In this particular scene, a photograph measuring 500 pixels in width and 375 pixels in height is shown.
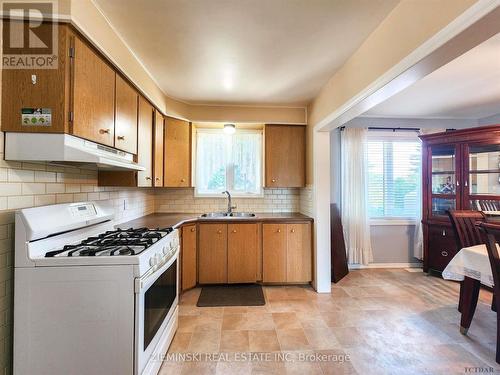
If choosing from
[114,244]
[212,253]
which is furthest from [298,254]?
[114,244]

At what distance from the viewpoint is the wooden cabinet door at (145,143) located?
2.36 m

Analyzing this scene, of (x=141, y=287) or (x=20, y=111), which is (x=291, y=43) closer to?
(x=20, y=111)

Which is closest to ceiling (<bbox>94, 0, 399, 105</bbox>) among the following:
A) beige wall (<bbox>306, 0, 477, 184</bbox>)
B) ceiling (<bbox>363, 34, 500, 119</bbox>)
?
beige wall (<bbox>306, 0, 477, 184</bbox>)

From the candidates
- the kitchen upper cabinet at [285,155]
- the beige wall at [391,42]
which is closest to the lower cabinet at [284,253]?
the kitchen upper cabinet at [285,155]

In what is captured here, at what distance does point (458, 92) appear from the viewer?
296 cm

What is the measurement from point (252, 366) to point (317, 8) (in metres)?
2.52

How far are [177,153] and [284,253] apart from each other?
194 centimetres

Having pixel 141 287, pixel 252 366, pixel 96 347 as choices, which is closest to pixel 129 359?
pixel 96 347

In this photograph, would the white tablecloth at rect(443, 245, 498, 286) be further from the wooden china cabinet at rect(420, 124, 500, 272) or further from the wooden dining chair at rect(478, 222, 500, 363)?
the wooden china cabinet at rect(420, 124, 500, 272)

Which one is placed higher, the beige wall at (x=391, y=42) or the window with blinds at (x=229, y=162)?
the beige wall at (x=391, y=42)

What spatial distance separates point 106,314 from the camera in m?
1.31

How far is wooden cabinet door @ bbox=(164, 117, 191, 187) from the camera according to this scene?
3154mm

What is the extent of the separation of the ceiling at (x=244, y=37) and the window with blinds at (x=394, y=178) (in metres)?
1.78

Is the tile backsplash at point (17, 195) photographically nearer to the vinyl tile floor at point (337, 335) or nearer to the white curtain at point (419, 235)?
the vinyl tile floor at point (337, 335)
